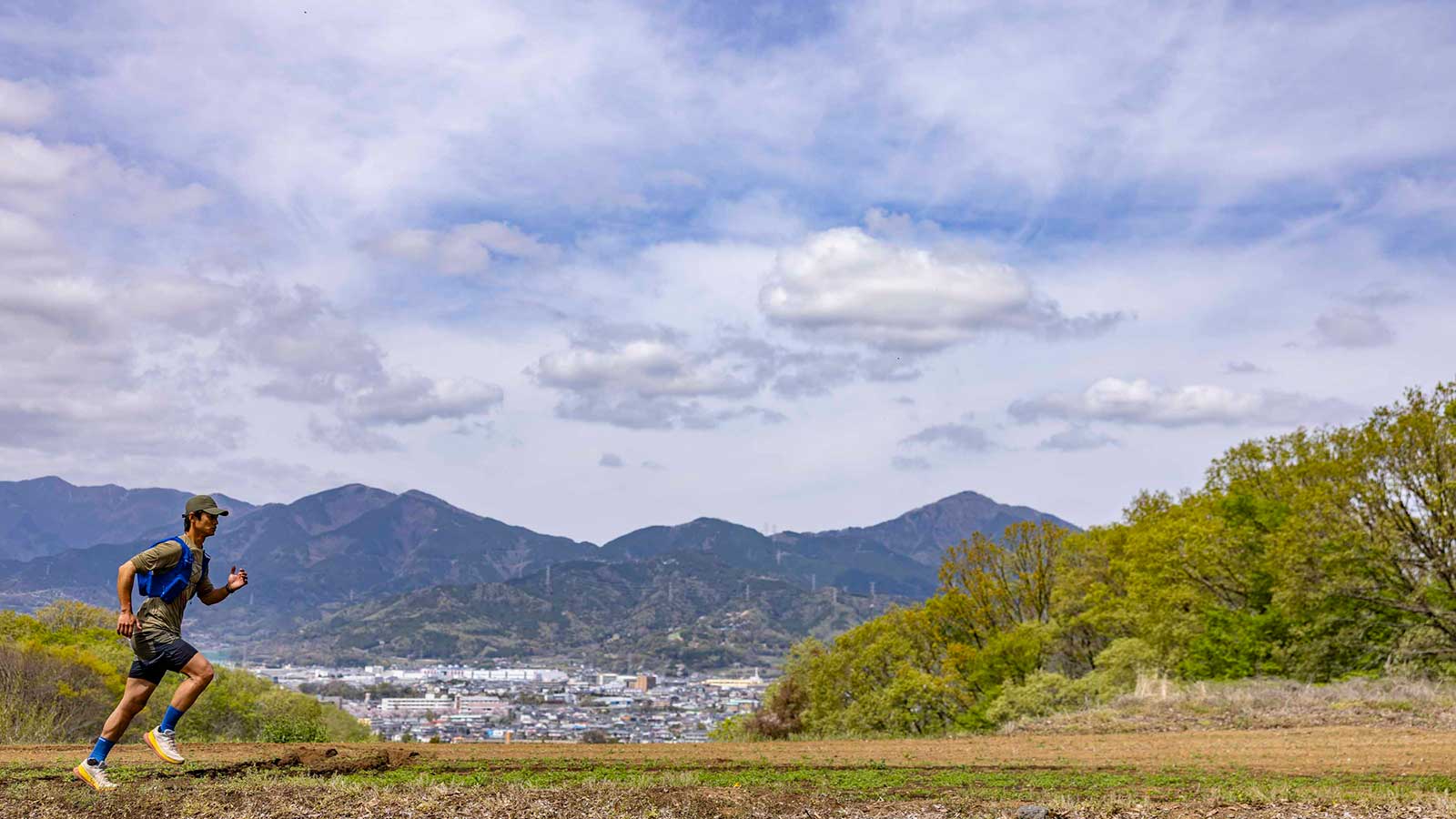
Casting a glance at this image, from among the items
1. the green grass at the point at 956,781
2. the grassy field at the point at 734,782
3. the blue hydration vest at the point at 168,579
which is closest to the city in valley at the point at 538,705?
the grassy field at the point at 734,782

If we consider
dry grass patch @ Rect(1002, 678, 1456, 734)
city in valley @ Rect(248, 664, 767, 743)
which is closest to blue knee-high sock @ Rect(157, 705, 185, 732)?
dry grass patch @ Rect(1002, 678, 1456, 734)

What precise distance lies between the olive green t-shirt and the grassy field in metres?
1.49

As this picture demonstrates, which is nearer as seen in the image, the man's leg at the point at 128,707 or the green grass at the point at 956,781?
the man's leg at the point at 128,707

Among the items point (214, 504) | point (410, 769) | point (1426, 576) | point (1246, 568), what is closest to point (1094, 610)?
point (1246, 568)

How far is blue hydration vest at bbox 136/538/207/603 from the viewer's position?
10.3 meters

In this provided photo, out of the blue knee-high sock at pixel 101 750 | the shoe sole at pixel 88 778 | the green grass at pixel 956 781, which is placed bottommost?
the green grass at pixel 956 781

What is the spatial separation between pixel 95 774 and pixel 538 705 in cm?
11620

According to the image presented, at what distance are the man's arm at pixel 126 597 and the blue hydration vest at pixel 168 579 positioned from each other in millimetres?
217

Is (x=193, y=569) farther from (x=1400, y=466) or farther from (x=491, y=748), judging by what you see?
(x=1400, y=466)

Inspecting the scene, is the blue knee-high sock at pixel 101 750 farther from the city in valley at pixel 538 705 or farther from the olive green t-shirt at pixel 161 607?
the city in valley at pixel 538 705

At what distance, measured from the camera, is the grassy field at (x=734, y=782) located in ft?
32.1

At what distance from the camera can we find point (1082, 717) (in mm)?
29156

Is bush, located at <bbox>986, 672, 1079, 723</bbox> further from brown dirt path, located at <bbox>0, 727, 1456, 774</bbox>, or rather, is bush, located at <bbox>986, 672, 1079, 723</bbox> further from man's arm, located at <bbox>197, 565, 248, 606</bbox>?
man's arm, located at <bbox>197, 565, 248, 606</bbox>

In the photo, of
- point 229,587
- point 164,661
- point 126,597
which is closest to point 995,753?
point 229,587
